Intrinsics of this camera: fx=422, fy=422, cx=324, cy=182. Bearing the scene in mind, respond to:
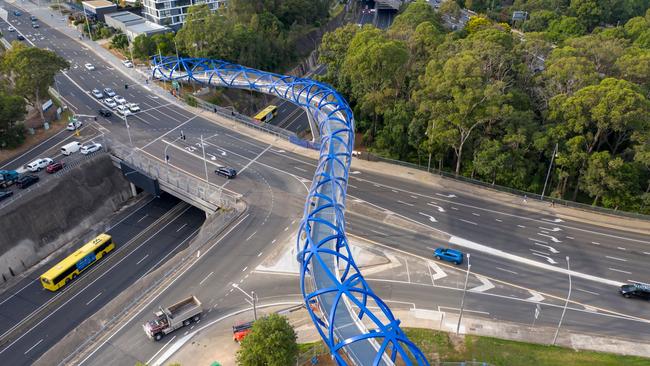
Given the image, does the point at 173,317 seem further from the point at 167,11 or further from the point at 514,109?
the point at 167,11

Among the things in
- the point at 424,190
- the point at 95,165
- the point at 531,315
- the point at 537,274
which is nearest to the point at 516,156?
the point at 424,190

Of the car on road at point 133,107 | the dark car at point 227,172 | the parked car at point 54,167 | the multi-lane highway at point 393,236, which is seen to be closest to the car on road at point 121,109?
the car on road at point 133,107

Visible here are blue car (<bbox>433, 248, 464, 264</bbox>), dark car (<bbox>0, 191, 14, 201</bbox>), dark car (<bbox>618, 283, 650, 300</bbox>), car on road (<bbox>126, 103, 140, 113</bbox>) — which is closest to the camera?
dark car (<bbox>618, 283, 650, 300</bbox>)

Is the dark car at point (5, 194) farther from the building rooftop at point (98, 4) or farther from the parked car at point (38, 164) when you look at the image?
the building rooftop at point (98, 4)

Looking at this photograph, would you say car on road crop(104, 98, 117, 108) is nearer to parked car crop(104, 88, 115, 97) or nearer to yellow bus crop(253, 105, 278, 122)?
parked car crop(104, 88, 115, 97)

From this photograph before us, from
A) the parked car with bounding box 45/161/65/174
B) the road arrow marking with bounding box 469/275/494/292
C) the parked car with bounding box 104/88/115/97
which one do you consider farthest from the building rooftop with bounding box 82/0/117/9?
the road arrow marking with bounding box 469/275/494/292

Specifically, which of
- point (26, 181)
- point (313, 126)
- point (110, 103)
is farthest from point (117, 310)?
point (110, 103)

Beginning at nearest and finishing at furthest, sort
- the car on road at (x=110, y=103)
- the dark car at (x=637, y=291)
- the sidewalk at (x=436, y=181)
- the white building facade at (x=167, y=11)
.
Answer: the dark car at (x=637, y=291)
the sidewalk at (x=436, y=181)
the car on road at (x=110, y=103)
the white building facade at (x=167, y=11)
